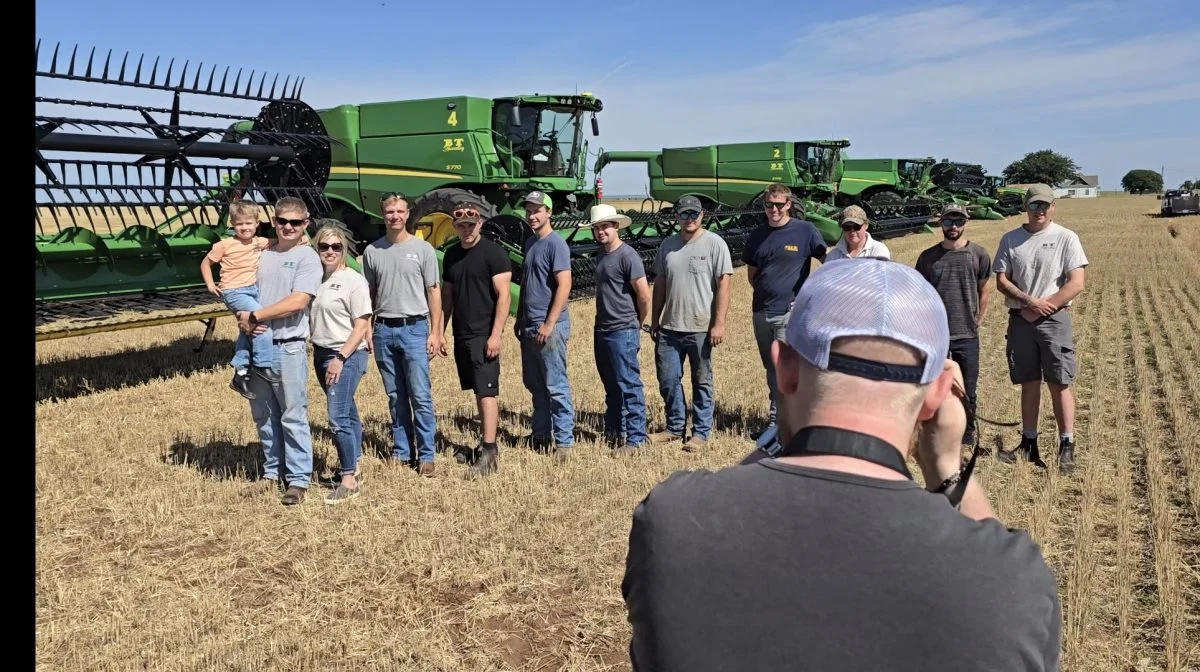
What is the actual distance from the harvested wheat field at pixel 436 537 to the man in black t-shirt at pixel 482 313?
13.7 inches

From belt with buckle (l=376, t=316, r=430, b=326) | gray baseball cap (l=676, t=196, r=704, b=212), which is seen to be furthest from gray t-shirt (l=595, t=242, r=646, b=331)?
belt with buckle (l=376, t=316, r=430, b=326)

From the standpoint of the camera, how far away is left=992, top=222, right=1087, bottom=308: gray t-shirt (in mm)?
4998

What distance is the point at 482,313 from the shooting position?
530 cm

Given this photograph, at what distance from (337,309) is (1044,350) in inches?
162

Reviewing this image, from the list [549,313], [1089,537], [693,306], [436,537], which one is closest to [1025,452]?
[1089,537]

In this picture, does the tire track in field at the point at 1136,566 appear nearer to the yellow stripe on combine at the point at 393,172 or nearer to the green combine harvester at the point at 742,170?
the yellow stripe on combine at the point at 393,172

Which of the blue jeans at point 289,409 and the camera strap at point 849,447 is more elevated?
the camera strap at point 849,447

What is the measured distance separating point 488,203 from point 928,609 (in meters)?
10.5

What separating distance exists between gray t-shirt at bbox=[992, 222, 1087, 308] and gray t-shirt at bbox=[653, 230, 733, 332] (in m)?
1.72

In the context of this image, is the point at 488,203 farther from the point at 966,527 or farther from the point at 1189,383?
the point at 966,527

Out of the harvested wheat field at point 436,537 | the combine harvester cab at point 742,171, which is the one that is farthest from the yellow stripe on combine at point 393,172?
the combine harvester cab at point 742,171

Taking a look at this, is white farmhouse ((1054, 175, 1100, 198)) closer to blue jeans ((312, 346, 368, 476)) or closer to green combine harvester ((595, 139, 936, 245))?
green combine harvester ((595, 139, 936, 245))

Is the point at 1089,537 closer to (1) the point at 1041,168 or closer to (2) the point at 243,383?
(2) the point at 243,383

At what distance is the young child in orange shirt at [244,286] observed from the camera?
4.76 metres
